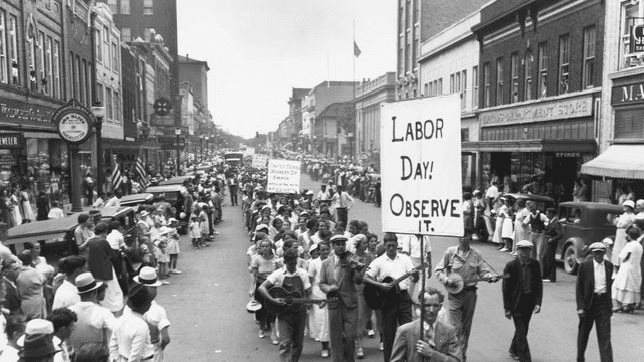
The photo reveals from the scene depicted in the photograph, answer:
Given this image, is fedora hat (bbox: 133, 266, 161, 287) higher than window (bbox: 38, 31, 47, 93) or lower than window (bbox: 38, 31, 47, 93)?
lower

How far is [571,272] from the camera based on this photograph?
600 inches

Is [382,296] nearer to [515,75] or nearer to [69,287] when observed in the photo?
[69,287]

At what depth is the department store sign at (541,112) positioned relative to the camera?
84.2 feet

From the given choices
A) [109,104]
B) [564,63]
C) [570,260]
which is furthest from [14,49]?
[564,63]

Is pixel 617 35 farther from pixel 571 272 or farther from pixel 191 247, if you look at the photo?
pixel 191 247

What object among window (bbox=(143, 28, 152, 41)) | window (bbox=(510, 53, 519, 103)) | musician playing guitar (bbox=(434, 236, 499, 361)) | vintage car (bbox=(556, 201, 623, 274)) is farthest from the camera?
window (bbox=(143, 28, 152, 41))

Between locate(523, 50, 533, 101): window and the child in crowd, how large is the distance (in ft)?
60.8

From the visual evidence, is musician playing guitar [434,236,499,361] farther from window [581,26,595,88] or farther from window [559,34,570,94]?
window [559,34,570,94]

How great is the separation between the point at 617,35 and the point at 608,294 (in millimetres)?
17689

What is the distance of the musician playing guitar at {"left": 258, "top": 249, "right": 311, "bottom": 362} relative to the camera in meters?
7.78

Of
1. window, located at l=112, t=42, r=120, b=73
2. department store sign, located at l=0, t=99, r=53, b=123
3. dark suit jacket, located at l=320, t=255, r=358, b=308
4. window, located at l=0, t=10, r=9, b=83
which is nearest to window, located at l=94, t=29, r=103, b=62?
window, located at l=112, t=42, r=120, b=73

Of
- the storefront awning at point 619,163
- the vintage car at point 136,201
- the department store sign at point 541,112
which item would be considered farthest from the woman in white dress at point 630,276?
the department store sign at point 541,112

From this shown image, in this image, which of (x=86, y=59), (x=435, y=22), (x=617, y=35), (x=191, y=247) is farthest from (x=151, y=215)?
(x=435, y=22)

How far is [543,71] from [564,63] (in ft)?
6.60
